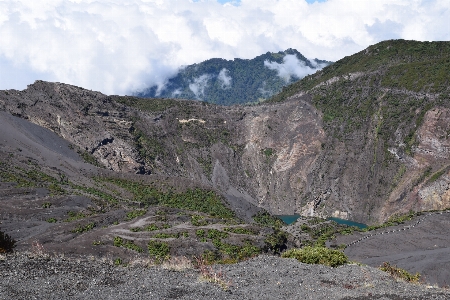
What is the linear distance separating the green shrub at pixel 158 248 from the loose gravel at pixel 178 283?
21.7m

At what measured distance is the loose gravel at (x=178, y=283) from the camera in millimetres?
15258

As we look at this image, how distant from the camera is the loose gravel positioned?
50.1 ft

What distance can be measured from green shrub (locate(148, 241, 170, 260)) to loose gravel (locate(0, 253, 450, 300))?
71.2 feet

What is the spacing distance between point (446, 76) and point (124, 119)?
68.5 m

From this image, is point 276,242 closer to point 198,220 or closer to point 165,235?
point 198,220

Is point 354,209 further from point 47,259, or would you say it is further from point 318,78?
Result: point 47,259

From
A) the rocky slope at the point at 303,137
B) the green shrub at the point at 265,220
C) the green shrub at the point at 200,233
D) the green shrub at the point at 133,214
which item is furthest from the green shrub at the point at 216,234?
the rocky slope at the point at 303,137

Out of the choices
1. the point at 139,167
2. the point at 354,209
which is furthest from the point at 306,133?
the point at 139,167

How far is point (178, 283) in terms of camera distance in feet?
54.1

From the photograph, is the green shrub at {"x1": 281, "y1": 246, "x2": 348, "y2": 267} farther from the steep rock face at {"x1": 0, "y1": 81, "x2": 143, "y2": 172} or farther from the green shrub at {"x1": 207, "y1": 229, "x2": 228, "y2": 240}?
the steep rock face at {"x1": 0, "y1": 81, "x2": 143, "y2": 172}

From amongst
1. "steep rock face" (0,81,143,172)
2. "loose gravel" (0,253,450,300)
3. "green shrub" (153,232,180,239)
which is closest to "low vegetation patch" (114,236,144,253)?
"green shrub" (153,232,180,239)

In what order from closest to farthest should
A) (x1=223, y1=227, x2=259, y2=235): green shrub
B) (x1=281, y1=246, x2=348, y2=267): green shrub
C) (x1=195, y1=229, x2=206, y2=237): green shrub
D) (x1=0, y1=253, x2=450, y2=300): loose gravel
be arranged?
1. (x1=0, y1=253, x2=450, y2=300): loose gravel
2. (x1=281, y1=246, x2=348, y2=267): green shrub
3. (x1=195, y1=229, x2=206, y2=237): green shrub
4. (x1=223, y1=227, x2=259, y2=235): green shrub

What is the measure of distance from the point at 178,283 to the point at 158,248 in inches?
1020

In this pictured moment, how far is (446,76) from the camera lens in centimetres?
8656
